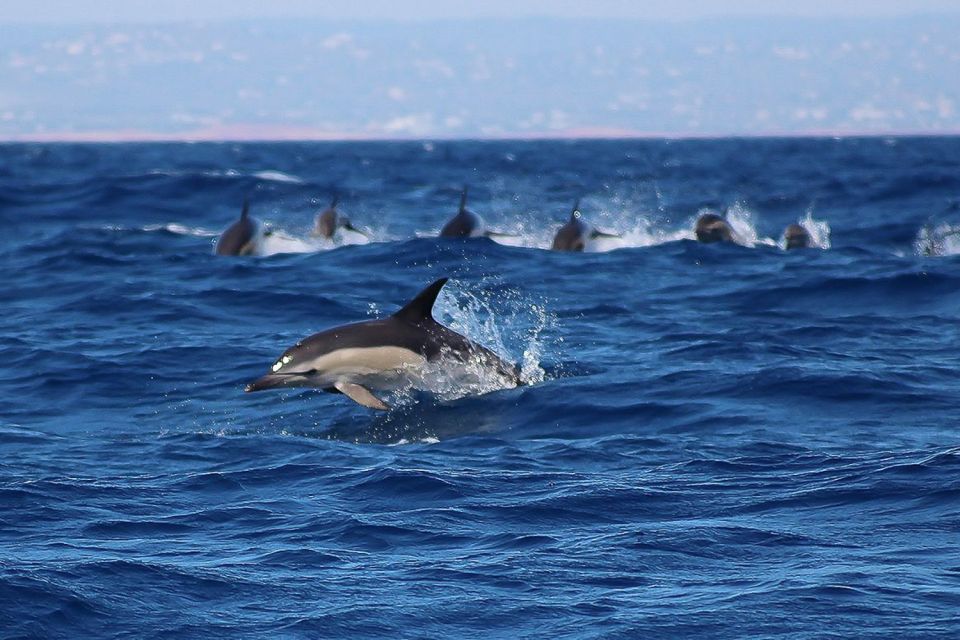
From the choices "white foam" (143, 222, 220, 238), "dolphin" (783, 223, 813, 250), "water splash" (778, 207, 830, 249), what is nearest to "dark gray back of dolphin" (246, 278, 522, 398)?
"dolphin" (783, 223, 813, 250)

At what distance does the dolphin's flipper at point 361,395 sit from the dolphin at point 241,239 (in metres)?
10.4

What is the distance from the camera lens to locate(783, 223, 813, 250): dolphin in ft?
71.6

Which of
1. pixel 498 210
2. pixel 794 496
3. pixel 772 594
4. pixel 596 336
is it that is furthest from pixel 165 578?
pixel 498 210

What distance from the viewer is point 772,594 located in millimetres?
6098

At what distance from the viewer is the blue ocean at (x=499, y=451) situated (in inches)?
240

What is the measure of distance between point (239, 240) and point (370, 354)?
10.5 metres

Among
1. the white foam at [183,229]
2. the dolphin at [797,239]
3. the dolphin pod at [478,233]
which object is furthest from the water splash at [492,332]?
the white foam at [183,229]

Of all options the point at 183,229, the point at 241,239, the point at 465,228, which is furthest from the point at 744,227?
the point at 241,239

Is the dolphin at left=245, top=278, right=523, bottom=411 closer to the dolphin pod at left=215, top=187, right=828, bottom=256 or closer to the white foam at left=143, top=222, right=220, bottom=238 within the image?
the dolphin pod at left=215, top=187, right=828, bottom=256

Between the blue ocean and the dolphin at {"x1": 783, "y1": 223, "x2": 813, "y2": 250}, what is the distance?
0.81 meters

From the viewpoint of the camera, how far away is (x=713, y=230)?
72.2ft

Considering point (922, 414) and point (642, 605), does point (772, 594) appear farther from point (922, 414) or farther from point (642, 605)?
point (922, 414)

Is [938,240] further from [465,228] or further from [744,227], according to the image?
[465,228]

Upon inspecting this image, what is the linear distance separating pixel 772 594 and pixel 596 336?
7756 millimetres
